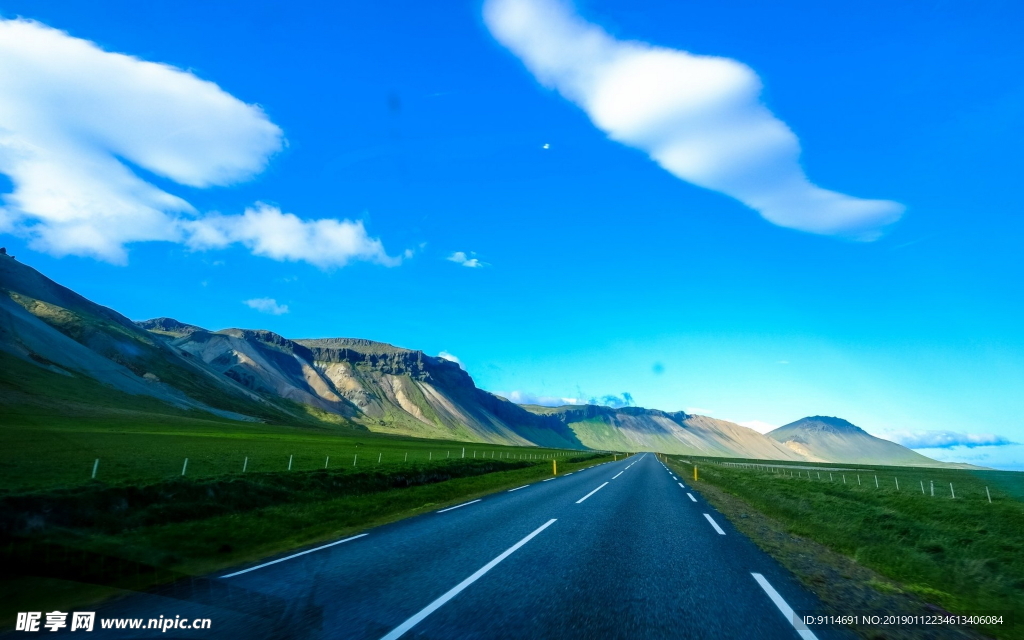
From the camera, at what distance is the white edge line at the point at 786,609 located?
19.9ft

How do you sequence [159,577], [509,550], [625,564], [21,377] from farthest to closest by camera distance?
1. [21,377]
2. [509,550]
3. [625,564]
4. [159,577]

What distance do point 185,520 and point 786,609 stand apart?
1459 cm

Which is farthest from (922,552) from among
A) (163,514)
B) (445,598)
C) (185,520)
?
(163,514)

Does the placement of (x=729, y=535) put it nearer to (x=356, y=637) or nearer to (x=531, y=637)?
(x=531, y=637)

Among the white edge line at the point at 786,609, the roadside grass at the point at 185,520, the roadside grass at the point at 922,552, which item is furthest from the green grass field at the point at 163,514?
the roadside grass at the point at 922,552

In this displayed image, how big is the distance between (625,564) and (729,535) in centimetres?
483

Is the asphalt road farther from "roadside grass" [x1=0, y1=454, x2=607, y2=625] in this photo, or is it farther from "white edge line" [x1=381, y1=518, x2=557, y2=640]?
"roadside grass" [x1=0, y1=454, x2=607, y2=625]

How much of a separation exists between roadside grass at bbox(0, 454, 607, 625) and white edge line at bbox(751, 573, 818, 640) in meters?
8.97

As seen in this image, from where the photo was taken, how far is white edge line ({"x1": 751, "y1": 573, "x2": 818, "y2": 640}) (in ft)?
19.9

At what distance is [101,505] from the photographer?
531 inches

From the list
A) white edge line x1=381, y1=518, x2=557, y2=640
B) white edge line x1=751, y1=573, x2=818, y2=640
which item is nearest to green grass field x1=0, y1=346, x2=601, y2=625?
white edge line x1=381, y1=518, x2=557, y2=640

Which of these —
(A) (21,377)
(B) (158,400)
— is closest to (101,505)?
(A) (21,377)

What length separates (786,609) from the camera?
693cm

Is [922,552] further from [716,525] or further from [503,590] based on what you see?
[503,590]
